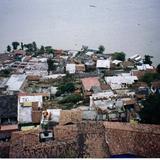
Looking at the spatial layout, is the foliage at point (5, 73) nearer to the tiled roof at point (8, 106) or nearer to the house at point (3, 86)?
the house at point (3, 86)

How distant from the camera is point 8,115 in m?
3.43

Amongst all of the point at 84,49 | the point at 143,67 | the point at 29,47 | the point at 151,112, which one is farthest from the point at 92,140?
the point at 29,47

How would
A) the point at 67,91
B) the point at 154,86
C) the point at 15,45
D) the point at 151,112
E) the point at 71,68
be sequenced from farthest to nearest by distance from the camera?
1. the point at 15,45
2. the point at 71,68
3. the point at 67,91
4. the point at 154,86
5. the point at 151,112

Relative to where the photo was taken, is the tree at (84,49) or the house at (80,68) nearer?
the house at (80,68)

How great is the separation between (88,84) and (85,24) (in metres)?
4.19

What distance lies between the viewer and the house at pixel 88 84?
420 cm

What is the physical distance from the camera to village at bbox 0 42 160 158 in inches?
112

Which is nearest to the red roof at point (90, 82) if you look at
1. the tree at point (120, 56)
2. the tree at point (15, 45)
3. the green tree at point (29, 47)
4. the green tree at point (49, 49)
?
the tree at point (120, 56)

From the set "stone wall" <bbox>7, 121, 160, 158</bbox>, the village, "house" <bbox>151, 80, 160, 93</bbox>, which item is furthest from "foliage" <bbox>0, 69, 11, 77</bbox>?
"stone wall" <bbox>7, 121, 160, 158</bbox>

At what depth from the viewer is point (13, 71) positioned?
555cm

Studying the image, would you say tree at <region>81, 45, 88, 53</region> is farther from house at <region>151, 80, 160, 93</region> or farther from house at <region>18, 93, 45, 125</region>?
house at <region>18, 93, 45, 125</region>

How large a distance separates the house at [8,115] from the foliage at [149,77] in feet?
5.99

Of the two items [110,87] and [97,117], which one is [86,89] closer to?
[110,87]

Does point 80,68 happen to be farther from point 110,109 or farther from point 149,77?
point 110,109
